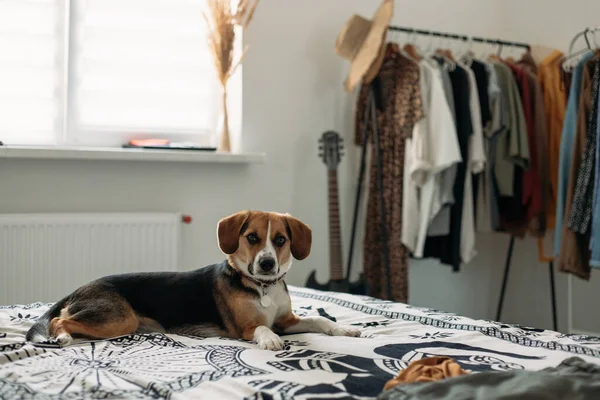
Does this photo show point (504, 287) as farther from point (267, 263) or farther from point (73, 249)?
point (267, 263)

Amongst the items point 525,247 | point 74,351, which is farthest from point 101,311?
point 525,247

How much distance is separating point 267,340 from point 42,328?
58cm

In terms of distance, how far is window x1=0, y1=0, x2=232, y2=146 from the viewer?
3.36 m

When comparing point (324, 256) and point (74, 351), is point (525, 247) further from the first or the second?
point (74, 351)

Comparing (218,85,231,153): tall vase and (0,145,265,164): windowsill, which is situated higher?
(218,85,231,153): tall vase

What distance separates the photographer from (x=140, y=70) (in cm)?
359

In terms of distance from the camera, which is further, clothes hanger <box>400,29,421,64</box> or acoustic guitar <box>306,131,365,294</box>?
clothes hanger <box>400,29,421,64</box>

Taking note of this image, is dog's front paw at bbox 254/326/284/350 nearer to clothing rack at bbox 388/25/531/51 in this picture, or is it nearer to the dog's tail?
the dog's tail

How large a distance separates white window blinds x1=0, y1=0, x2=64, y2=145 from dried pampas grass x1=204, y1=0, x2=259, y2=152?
0.70m

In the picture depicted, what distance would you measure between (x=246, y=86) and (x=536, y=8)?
180 centimetres

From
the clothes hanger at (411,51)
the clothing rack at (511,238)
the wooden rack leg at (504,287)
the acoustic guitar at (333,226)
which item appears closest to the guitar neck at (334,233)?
the acoustic guitar at (333,226)

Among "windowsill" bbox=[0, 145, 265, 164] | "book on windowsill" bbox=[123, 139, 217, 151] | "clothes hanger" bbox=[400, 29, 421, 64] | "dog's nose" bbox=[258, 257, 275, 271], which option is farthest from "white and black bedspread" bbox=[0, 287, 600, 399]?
"clothes hanger" bbox=[400, 29, 421, 64]

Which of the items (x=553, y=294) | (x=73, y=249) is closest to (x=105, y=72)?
(x=73, y=249)

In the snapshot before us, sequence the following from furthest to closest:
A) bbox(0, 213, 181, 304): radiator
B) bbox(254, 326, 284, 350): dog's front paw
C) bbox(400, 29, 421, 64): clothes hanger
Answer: bbox(400, 29, 421, 64): clothes hanger < bbox(0, 213, 181, 304): radiator < bbox(254, 326, 284, 350): dog's front paw
